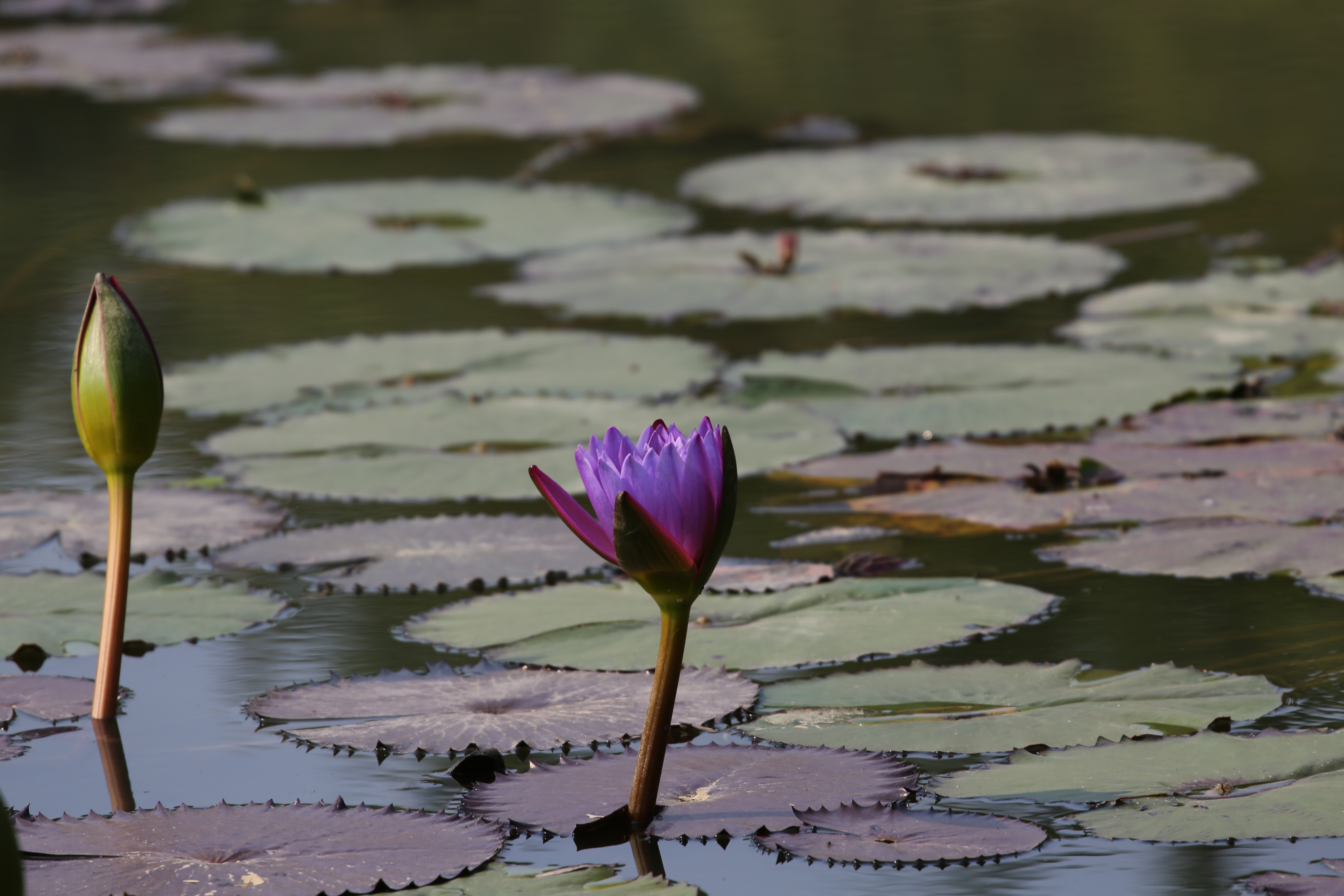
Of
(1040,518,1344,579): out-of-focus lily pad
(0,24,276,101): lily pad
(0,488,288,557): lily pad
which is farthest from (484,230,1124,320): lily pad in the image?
(0,24,276,101): lily pad

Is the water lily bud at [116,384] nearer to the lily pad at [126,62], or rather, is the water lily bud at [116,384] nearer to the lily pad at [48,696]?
the lily pad at [48,696]

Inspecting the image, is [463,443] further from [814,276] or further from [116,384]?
[814,276]

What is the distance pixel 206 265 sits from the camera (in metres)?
4.43

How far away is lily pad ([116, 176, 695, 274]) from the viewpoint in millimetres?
4371

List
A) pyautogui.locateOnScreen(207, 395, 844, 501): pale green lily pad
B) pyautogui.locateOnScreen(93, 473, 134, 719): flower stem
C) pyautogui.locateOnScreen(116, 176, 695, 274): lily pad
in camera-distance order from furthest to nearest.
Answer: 1. pyautogui.locateOnScreen(116, 176, 695, 274): lily pad
2. pyautogui.locateOnScreen(207, 395, 844, 501): pale green lily pad
3. pyautogui.locateOnScreen(93, 473, 134, 719): flower stem

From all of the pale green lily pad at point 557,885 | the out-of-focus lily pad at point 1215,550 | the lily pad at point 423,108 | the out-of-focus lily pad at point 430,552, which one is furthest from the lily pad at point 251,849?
the lily pad at point 423,108

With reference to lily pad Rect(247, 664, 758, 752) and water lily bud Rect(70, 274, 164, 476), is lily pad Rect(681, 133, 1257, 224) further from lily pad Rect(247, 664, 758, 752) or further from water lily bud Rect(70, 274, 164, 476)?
water lily bud Rect(70, 274, 164, 476)

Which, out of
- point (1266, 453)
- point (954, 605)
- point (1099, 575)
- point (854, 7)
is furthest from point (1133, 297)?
point (854, 7)

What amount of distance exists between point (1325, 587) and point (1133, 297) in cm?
172

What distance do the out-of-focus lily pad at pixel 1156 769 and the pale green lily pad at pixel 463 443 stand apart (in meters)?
1.14

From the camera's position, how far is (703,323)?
3725 mm

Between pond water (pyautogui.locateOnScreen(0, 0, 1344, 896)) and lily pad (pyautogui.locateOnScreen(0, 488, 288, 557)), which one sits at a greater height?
pond water (pyautogui.locateOnScreen(0, 0, 1344, 896))

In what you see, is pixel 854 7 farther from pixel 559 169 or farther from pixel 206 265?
pixel 206 265

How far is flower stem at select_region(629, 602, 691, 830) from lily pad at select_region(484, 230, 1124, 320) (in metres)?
2.42
